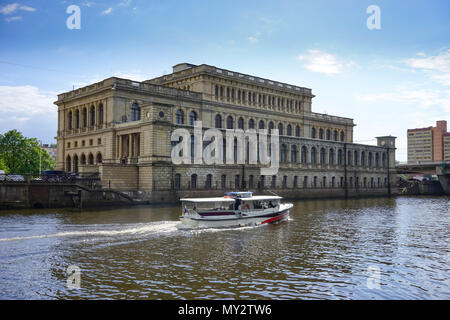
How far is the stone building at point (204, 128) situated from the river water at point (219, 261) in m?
23.7

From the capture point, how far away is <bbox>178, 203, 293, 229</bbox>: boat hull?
117 ft

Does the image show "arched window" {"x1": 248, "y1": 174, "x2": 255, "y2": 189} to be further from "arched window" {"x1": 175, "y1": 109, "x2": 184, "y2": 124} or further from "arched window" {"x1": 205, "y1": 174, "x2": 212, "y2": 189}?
"arched window" {"x1": 175, "y1": 109, "x2": 184, "y2": 124}

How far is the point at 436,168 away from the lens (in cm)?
11400

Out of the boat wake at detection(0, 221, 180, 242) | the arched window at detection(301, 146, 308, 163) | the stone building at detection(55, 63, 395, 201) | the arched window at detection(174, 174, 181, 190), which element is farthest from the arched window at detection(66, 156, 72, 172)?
the boat wake at detection(0, 221, 180, 242)

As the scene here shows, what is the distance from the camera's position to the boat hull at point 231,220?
35750 millimetres

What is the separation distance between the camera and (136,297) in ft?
55.8

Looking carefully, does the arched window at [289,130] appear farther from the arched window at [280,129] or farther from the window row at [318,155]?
the window row at [318,155]

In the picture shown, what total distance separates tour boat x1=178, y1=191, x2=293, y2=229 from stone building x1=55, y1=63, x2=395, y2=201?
22565 millimetres

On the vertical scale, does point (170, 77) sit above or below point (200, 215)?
above

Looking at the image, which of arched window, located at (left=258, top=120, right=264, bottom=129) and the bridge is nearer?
arched window, located at (left=258, top=120, right=264, bottom=129)

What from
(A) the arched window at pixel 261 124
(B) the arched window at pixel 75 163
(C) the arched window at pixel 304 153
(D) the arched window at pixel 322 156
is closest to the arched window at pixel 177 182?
(B) the arched window at pixel 75 163
